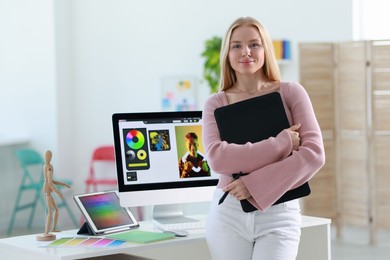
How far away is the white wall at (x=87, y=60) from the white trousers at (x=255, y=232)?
4874 millimetres

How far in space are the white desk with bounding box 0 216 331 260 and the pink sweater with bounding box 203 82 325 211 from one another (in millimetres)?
394

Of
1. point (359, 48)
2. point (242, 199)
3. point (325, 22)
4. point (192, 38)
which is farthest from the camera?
point (192, 38)

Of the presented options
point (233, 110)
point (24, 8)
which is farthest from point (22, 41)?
point (233, 110)

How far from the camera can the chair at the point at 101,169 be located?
7867mm

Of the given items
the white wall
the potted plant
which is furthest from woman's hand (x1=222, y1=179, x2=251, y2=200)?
the white wall

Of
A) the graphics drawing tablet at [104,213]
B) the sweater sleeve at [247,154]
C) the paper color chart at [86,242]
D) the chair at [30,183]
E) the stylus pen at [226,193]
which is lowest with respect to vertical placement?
the chair at [30,183]

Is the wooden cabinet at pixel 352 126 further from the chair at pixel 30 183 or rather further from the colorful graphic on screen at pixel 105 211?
the colorful graphic on screen at pixel 105 211

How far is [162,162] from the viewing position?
3639mm

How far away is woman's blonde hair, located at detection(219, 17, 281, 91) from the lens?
3.09 metres

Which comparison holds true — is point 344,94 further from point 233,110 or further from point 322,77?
point 233,110

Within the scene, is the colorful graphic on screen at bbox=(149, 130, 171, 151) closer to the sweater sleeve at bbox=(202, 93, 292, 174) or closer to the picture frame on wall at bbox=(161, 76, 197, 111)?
the sweater sleeve at bbox=(202, 93, 292, 174)

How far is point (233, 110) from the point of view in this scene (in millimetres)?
3006

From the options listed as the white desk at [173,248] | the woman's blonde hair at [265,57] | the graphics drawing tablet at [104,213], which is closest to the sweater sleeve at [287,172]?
the woman's blonde hair at [265,57]

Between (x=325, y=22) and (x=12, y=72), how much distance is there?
329 centimetres
